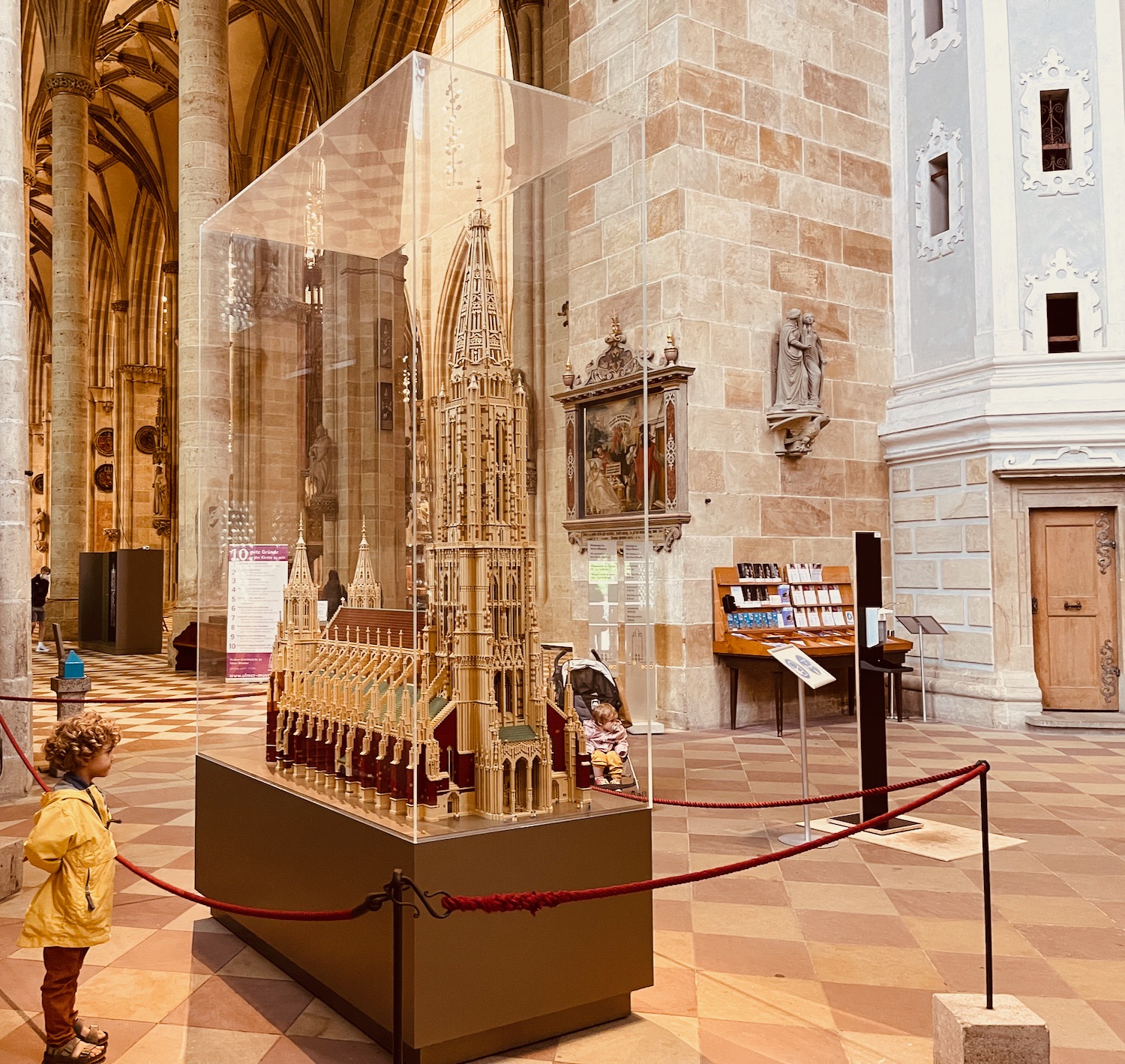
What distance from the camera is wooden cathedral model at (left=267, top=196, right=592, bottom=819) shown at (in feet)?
12.8

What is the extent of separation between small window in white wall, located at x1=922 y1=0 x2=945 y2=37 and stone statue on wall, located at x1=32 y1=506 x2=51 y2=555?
39457 millimetres

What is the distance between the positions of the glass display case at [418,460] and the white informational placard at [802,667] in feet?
6.52

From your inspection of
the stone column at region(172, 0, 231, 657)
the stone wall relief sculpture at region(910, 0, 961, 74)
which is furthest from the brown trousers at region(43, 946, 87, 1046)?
the stone wall relief sculpture at region(910, 0, 961, 74)

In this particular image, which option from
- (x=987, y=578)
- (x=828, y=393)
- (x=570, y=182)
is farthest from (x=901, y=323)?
(x=570, y=182)

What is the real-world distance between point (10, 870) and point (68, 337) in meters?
21.5

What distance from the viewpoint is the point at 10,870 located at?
5746mm

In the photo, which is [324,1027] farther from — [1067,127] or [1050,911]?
[1067,127]

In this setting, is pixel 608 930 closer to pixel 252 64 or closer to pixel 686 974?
pixel 686 974

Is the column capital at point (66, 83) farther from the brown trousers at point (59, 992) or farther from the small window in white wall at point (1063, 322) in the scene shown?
the brown trousers at point (59, 992)

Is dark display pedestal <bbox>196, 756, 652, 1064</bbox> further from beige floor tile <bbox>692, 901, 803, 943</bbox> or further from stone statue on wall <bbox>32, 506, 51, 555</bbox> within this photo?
stone statue on wall <bbox>32, 506, 51, 555</bbox>

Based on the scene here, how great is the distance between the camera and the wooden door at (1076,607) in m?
12.1

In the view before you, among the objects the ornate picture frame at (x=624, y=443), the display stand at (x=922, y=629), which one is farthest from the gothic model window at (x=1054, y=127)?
the display stand at (x=922, y=629)

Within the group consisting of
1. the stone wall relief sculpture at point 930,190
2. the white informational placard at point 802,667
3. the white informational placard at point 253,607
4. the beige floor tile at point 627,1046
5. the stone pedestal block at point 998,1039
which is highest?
the stone wall relief sculpture at point 930,190

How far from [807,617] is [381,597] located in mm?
8958
